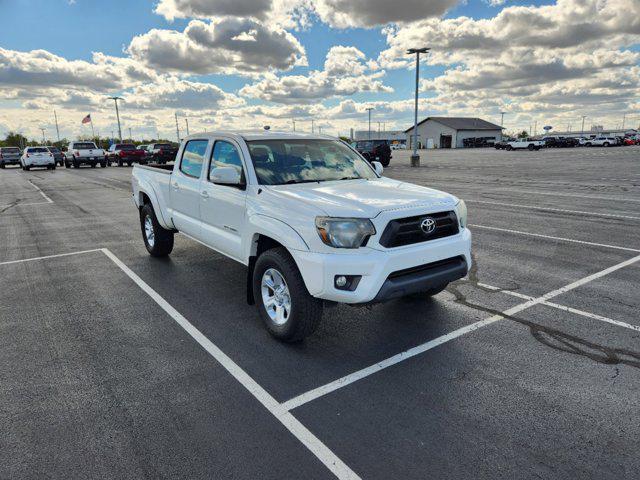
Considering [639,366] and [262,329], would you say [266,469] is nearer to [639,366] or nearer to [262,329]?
[262,329]

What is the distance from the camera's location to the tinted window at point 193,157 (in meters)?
5.61

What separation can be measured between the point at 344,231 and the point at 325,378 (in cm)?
116

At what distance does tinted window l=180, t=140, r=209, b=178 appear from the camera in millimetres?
5613

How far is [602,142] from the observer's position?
68312 mm

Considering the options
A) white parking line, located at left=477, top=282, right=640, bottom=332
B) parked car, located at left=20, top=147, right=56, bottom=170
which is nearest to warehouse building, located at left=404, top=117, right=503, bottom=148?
parked car, located at left=20, top=147, right=56, bottom=170

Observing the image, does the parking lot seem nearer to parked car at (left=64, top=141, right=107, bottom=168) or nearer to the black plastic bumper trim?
the black plastic bumper trim

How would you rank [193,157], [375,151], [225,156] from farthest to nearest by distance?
1. [375,151]
2. [193,157]
3. [225,156]

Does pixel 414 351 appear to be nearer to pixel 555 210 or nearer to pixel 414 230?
pixel 414 230

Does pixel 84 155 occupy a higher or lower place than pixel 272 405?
higher

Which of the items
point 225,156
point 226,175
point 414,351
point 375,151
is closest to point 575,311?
point 414,351

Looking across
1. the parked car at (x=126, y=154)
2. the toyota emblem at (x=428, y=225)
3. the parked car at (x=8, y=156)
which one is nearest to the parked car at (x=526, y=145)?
the parked car at (x=126, y=154)

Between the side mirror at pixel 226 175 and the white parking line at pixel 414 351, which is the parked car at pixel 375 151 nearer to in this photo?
the white parking line at pixel 414 351

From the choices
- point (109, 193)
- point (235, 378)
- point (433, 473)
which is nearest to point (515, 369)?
point (433, 473)

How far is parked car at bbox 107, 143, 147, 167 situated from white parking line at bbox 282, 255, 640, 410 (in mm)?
38111
